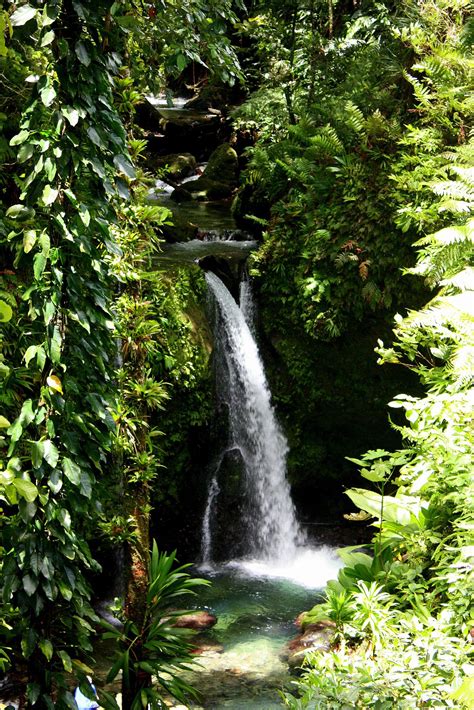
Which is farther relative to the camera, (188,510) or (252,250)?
(252,250)

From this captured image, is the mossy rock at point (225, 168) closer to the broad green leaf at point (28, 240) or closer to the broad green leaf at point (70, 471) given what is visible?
the broad green leaf at point (28, 240)

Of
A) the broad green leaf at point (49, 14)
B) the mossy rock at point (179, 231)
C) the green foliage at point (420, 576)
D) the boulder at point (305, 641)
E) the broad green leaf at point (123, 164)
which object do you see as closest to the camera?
the green foliage at point (420, 576)

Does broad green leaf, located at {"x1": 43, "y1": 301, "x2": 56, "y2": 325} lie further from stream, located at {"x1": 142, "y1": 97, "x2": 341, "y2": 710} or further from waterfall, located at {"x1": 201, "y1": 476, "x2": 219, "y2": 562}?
waterfall, located at {"x1": 201, "y1": 476, "x2": 219, "y2": 562}

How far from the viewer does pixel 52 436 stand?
3324mm

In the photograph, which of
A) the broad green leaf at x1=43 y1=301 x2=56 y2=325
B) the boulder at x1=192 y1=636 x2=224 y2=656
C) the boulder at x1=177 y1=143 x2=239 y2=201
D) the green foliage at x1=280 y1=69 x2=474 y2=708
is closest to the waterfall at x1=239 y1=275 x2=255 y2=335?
the green foliage at x1=280 y1=69 x2=474 y2=708

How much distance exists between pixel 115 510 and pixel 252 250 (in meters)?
4.78

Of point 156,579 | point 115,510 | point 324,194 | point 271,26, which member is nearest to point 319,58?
point 271,26

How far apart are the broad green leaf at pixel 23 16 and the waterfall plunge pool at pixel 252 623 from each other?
431 centimetres

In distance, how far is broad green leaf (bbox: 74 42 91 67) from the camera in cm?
326

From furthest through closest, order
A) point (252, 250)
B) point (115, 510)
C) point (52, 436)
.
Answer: point (252, 250) → point (115, 510) → point (52, 436)

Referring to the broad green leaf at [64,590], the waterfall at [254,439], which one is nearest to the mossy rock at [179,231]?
the waterfall at [254,439]

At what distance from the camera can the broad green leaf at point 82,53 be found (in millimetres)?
3256

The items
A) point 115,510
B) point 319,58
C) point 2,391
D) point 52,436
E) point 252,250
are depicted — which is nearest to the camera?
point 52,436

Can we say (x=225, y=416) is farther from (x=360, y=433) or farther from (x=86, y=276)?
(x=86, y=276)
